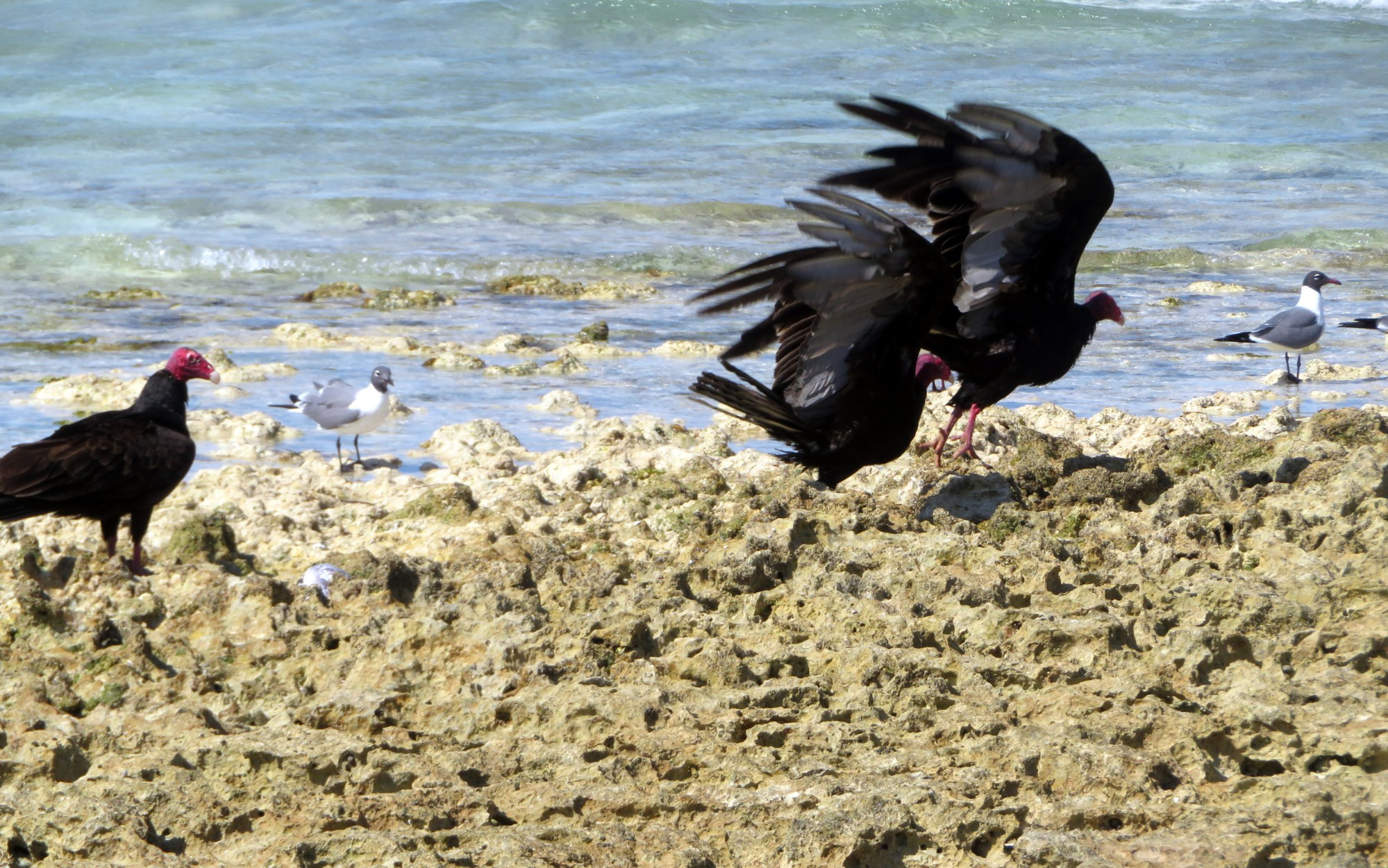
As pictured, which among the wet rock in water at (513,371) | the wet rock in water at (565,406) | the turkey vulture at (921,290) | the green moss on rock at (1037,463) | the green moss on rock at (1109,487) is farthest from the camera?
the wet rock in water at (513,371)

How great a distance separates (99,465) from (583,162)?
13.4m

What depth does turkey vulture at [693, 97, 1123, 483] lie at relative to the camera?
5406mm

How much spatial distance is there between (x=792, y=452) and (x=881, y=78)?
1836cm

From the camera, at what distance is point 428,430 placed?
26.3 feet

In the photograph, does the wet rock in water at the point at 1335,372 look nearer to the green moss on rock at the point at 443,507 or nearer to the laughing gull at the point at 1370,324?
the laughing gull at the point at 1370,324

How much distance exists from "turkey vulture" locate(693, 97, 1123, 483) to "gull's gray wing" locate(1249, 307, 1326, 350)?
3054mm

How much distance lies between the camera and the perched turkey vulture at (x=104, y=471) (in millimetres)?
5301

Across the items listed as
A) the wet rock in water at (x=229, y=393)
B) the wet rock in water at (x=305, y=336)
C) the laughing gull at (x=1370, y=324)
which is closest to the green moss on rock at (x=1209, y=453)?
the laughing gull at (x=1370, y=324)

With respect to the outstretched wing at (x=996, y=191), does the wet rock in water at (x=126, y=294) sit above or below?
below

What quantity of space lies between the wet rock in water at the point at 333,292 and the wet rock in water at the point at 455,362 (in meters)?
2.86

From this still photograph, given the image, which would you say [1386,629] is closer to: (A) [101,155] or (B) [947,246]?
(B) [947,246]

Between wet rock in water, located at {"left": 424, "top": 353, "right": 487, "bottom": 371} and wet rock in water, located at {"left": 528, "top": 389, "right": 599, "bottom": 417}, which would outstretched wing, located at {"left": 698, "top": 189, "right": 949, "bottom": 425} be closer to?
wet rock in water, located at {"left": 528, "top": 389, "right": 599, "bottom": 417}

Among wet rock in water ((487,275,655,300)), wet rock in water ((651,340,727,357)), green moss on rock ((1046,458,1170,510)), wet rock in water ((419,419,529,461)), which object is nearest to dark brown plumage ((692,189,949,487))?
green moss on rock ((1046,458,1170,510))

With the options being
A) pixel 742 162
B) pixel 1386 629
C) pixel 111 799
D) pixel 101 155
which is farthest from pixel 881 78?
pixel 111 799
